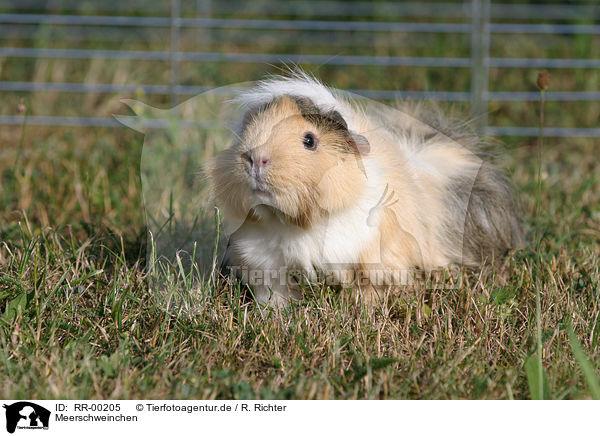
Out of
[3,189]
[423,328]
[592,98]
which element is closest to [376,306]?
[423,328]

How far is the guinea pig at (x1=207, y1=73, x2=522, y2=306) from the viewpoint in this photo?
2.37 meters

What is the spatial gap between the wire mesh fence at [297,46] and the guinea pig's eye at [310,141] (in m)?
2.10

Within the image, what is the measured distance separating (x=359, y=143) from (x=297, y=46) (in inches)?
155

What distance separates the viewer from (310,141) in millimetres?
2430

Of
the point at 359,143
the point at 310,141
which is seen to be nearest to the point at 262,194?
the point at 310,141

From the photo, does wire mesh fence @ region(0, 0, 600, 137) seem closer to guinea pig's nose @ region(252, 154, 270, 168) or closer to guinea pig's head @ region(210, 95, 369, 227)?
guinea pig's head @ region(210, 95, 369, 227)

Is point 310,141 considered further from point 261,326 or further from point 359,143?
point 261,326

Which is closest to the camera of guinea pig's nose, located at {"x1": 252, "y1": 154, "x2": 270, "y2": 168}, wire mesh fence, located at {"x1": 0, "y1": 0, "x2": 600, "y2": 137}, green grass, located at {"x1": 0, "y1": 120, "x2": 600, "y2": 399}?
green grass, located at {"x1": 0, "y1": 120, "x2": 600, "y2": 399}

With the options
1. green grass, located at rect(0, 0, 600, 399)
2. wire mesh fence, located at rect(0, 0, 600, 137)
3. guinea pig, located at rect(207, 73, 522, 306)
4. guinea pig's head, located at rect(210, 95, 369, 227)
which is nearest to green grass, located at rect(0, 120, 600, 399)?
green grass, located at rect(0, 0, 600, 399)
